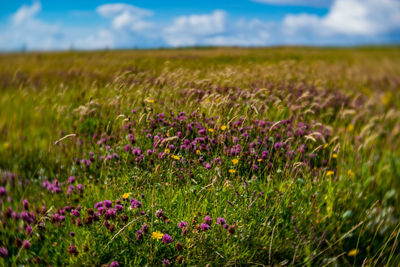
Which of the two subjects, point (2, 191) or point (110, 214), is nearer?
point (110, 214)

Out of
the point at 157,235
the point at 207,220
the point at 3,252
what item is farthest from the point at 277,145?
the point at 3,252

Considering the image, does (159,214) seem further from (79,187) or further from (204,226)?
(79,187)

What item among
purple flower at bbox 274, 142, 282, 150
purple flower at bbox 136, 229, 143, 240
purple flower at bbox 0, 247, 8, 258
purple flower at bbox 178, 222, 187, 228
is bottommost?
purple flower at bbox 0, 247, 8, 258

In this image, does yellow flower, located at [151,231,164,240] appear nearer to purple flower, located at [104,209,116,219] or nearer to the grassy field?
the grassy field

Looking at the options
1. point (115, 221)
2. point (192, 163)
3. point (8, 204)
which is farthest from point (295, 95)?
point (8, 204)

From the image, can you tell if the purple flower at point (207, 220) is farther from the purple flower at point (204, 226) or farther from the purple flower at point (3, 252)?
the purple flower at point (3, 252)

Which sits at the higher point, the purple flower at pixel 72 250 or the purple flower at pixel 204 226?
the purple flower at pixel 204 226

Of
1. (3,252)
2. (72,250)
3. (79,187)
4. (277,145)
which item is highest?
(277,145)

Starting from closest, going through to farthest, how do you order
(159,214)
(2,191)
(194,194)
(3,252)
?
(159,214)
(3,252)
(194,194)
(2,191)

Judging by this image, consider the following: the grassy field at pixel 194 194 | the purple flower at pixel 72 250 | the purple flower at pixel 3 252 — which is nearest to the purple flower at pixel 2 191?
the grassy field at pixel 194 194

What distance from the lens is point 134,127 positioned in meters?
3.48

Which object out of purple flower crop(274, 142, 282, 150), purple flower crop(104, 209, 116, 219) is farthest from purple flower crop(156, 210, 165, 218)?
purple flower crop(274, 142, 282, 150)

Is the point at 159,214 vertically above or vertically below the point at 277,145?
below

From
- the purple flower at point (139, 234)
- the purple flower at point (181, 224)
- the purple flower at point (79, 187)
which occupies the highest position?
the purple flower at point (79, 187)
